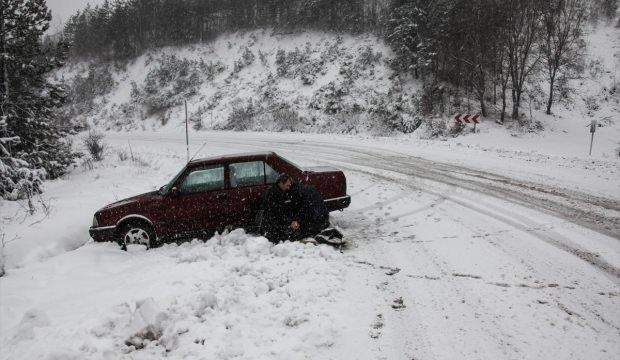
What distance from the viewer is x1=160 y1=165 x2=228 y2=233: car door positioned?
22.9 ft

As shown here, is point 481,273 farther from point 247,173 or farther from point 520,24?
point 520,24

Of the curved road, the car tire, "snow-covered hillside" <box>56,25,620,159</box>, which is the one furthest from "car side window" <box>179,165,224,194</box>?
"snow-covered hillside" <box>56,25,620,159</box>

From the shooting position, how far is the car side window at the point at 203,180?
→ 7.04 m

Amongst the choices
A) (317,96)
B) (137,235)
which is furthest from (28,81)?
(317,96)

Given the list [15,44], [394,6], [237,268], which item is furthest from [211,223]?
[394,6]

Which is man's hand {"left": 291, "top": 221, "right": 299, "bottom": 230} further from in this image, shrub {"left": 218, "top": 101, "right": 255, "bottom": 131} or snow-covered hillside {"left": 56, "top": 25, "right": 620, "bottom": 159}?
shrub {"left": 218, "top": 101, "right": 255, "bottom": 131}

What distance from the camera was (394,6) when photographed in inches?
1128

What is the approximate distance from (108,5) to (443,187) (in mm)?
56936

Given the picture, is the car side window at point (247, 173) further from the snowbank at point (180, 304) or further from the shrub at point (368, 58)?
the shrub at point (368, 58)

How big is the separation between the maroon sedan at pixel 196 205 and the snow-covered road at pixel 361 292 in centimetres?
36

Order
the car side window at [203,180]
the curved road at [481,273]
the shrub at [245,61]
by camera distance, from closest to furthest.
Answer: the curved road at [481,273], the car side window at [203,180], the shrub at [245,61]

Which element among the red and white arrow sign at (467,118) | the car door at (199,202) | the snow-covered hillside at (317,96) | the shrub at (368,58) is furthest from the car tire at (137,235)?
the shrub at (368,58)

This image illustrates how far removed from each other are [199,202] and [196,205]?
0.07 metres

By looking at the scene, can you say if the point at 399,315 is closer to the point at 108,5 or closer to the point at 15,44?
the point at 15,44
